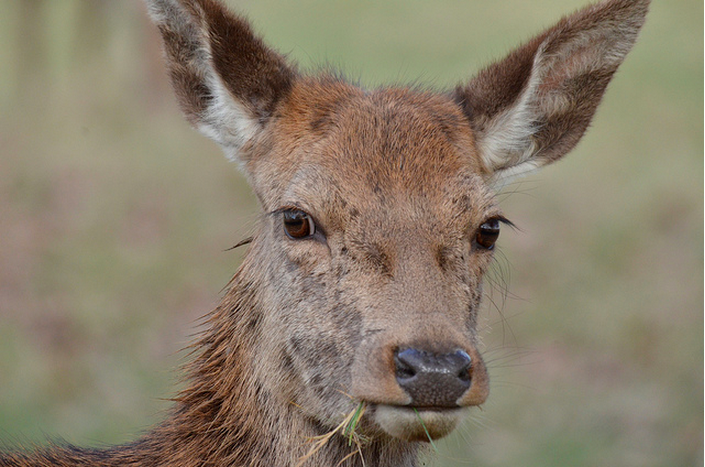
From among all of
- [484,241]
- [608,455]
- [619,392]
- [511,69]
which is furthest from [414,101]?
[619,392]

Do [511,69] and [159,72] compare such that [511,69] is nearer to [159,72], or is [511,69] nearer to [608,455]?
[608,455]

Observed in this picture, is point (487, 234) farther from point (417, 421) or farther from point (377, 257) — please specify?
point (417, 421)

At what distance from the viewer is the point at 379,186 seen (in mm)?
4996

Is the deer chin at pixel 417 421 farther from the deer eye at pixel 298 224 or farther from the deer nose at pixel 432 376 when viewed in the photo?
the deer eye at pixel 298 224

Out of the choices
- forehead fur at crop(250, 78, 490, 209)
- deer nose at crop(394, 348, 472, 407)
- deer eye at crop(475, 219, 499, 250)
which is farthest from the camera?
deer eye at crop(475, 219, 499, 250)

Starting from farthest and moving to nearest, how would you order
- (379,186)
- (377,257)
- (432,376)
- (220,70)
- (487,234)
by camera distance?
(220,70) < (487,234) < (379,186) < (377,257) < (432,376)

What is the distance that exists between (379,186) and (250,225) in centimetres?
118

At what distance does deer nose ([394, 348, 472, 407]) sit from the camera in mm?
4301

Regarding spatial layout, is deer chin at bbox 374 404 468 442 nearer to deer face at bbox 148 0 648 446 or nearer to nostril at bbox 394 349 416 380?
deer face at bbox 148 0 648 446

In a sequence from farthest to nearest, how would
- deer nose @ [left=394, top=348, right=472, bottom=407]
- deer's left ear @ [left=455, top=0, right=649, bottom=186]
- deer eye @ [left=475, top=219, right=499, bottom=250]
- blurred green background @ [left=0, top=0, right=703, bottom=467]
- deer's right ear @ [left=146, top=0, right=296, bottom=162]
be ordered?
blurred green background @ [left=0, top=0, right=703, bottom=467]
deer's left ear @ [left=455, top=0, right=649, bottom=186]
deer's right ear @ [left=146, top=0, right=296, bottom=162]
deer eye @ [left=475, top=219, right=499, bottom=250]
deer nose @ [left=394, top=348, right=472, bottom=407]

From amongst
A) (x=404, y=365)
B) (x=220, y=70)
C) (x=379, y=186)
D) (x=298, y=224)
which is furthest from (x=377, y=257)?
(x=220, y=70)

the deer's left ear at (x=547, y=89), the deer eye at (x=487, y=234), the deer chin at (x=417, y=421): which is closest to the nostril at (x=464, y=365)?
the deer chin at (x=417, y=421)

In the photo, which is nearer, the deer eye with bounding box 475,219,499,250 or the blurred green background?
the deer eye with bounding box 475,219,499,250

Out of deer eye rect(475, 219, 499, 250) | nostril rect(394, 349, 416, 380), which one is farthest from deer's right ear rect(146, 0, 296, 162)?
nostril rect(394, 349, 416, 380)
